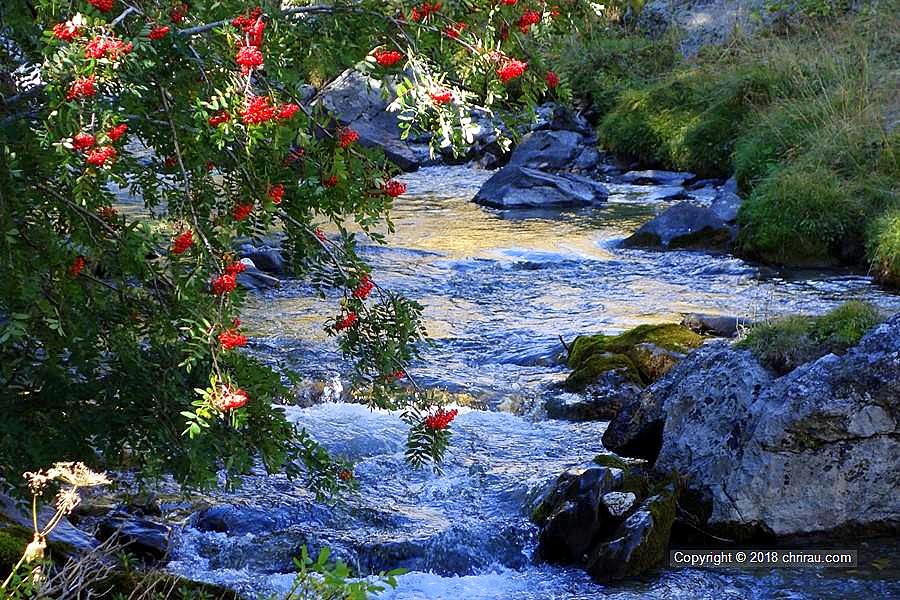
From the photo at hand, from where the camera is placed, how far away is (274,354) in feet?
32.7

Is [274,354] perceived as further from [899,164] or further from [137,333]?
[899,164]

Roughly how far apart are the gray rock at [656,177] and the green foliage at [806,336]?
37.7 ft

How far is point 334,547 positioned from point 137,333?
8.68 feet

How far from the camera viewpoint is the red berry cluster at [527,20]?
407cm

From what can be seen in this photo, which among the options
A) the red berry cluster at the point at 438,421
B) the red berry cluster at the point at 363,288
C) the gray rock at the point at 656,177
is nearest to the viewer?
the red berry cluster at the point at 363,288

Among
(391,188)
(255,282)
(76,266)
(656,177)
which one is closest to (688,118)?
(656,177)

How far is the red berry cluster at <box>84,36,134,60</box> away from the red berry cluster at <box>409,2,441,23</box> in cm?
109

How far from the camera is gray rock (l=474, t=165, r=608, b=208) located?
17.8 meters

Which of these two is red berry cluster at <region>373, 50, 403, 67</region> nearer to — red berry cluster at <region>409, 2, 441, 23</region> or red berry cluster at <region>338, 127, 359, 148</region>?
red berry cluster at <region>409, 2, 441, 23</region>

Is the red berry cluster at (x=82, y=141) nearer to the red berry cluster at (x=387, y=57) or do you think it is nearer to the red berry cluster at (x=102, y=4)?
the red berry cluster at (x=102, y=4)

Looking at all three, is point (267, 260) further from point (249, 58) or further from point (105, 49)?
point (105, 49)

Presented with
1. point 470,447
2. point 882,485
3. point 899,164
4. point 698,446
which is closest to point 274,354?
point 470,447

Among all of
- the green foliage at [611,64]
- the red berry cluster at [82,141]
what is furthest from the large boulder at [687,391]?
the green foliage at [611,64]

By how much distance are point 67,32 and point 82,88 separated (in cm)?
16
